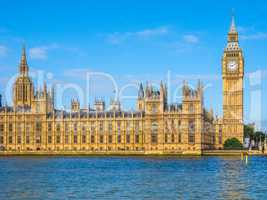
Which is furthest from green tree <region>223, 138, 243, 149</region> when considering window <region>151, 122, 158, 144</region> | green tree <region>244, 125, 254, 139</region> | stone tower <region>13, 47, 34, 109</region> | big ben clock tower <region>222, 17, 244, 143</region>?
stone tower <region>13, 47, 34, 109</region>

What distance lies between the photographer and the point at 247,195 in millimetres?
48875

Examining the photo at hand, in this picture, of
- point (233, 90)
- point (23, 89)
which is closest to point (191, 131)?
point (233, 90)

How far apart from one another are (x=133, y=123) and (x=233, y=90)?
33.2 metres

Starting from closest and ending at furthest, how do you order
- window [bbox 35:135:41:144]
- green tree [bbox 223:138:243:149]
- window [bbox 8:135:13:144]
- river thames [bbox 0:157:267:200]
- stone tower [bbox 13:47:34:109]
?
river thames [bbox 0:157:267:200]
green tree [bbox 223:138:243:149]
window [bbox 35:135:41:144]
window [bbox 8:135:13:144]
stone tower [bbox 13:47:34:109]

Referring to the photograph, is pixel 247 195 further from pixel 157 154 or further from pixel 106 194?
pixel 157 154

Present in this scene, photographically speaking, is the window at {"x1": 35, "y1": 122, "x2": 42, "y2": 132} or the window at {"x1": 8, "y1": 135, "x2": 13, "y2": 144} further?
the window at {"x1": 8, "y1": 135, "x2": 13, "y2": 144}

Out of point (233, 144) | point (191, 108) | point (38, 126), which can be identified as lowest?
point (233, 144)

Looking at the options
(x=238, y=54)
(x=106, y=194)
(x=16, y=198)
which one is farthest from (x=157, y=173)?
(x=238, y=54)

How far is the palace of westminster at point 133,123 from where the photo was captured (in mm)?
132250

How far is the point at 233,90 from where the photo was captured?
15825cm

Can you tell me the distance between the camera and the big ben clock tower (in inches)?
6092

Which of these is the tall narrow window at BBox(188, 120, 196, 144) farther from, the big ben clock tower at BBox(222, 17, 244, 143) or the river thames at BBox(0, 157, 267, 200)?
the river thames at BBox(0, 157, 267, 200)

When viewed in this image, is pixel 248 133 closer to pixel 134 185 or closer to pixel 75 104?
pixel 75 104

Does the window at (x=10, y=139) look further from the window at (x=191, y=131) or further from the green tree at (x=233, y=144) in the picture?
the green tree at (x=233, y=144)
